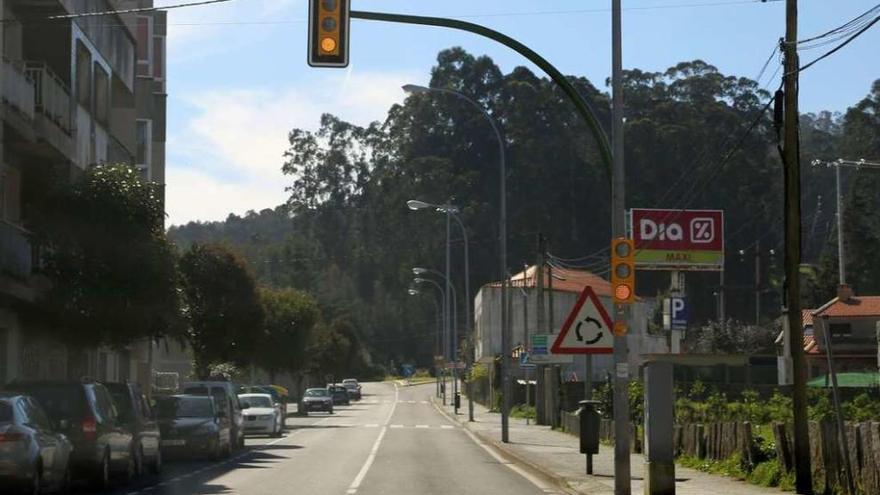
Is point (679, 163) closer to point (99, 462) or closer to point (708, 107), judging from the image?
point (708, 107)

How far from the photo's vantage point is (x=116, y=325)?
28.7 metres

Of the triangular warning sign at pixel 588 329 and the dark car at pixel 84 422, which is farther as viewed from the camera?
the triangular warning sign at pixel 588 329

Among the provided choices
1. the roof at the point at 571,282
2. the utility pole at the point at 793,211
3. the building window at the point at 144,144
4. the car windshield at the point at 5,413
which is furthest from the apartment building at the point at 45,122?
the roof at the point at 571,282

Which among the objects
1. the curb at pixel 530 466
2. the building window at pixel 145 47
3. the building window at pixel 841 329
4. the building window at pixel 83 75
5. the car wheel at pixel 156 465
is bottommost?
the curb at pixel 530 466

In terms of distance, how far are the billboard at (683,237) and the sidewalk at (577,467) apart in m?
20.2

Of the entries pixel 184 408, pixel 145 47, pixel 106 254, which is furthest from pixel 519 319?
pixel 106 254

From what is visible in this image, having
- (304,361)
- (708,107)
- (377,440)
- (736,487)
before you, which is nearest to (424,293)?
(708,107)

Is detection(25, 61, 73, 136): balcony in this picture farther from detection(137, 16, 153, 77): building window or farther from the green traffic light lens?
detection(137, 16, 153, 77): building window

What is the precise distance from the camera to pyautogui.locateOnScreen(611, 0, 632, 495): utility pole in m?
19.3

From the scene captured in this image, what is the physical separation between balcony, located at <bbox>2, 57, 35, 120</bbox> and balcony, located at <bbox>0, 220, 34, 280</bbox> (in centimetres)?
236

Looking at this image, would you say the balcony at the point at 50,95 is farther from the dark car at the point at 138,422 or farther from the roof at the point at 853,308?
the roof at the point at 853,308

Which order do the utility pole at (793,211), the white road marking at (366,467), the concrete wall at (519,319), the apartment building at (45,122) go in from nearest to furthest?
the utility pole at (793,211) → the white road marking at (366,467) → the apartment building at (45,122) → the concrete wall at (519,319)

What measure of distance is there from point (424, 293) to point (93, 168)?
8665 cm

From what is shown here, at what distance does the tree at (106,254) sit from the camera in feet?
91.3
